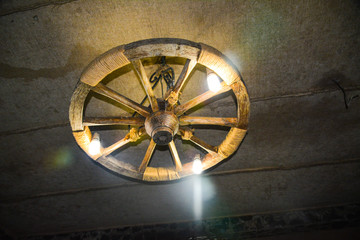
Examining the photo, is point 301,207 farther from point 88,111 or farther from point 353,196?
point 88,111

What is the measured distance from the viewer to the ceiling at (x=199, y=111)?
2439 millimetres

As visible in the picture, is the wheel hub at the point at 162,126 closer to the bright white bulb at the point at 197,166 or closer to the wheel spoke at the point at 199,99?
the wheel spoke at the point at 199,99

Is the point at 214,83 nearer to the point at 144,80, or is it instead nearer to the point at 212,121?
the point at 212,121

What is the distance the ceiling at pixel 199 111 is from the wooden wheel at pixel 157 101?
66cm

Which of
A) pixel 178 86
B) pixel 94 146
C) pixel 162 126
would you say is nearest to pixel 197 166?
pixel 162 126

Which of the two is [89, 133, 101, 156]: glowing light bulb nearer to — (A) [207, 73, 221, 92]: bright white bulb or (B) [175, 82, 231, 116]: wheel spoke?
(B) [175, 82, 231, 116]: wheel spoke

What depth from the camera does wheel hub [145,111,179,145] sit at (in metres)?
2.25

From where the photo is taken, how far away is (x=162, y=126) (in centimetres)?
224

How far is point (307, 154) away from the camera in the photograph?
3617 millimetres

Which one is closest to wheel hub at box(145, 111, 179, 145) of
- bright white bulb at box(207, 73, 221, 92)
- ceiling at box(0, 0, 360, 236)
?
bright white bulb at box(207, 73, 221, 92)

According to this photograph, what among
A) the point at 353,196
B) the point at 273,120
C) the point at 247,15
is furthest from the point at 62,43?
the point at 353,196

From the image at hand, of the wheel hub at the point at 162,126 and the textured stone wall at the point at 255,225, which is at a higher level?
the wheel hub at the point at 162,126

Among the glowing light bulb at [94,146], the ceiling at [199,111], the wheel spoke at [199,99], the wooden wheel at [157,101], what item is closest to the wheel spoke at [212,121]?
the wooden wheel at [157,101]

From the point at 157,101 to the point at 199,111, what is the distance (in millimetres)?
889
